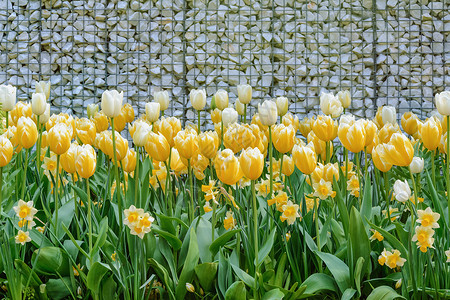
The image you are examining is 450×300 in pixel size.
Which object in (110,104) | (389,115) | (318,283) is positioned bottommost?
(318,283)

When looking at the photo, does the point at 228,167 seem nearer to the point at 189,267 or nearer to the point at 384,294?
the point at 189,267

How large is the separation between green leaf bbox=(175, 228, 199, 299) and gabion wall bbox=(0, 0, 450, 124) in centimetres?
253

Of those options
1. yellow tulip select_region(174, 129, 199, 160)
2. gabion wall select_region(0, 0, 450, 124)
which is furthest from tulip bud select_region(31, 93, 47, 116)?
gabion wall select_region(0, 0, 450, 124)

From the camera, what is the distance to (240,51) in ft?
10.8

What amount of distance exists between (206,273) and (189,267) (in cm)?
3

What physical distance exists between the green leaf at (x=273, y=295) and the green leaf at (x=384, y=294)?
13 centimetres

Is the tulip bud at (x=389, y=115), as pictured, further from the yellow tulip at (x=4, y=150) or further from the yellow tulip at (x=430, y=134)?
the yellow tulip at (x=4, y=150)

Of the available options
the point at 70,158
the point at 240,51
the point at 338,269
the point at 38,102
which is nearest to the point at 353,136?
the point at 338,269

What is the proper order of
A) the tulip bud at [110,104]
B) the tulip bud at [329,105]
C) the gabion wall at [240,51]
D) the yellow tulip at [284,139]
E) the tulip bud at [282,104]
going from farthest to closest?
1. the gabion wall at [240,51]
2. the tulip bud at [282,104]
3. the tulip bud at [329,105]
4. the yellow tulip at [284,139]
5. the tulip bud at [110,104]

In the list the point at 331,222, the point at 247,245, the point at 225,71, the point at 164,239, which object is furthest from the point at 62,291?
the point at 225,71

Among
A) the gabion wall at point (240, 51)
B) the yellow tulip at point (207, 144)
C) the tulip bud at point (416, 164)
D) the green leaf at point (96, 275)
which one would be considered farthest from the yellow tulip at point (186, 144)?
the gabion wall at point (240, 51)

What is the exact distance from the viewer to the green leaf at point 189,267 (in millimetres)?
732

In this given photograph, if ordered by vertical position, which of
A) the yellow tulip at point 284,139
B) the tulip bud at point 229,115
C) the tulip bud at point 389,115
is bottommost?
the tulip bud at point 389,115

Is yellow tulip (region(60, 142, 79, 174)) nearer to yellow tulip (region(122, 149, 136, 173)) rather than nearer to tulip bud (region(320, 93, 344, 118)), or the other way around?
yellow tulip (region(122, 149, 136, 173))
